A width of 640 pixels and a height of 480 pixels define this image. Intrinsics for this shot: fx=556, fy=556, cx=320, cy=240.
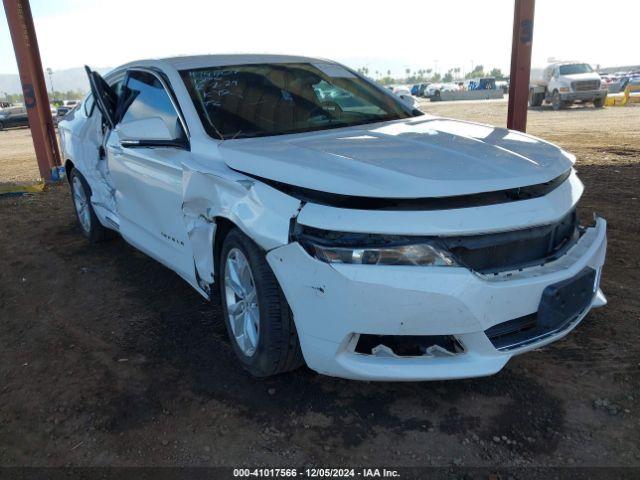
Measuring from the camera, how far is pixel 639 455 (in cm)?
216

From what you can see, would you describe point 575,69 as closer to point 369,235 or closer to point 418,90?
point 369,235

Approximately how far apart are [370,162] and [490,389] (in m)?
1.22

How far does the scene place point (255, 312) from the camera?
2.69m

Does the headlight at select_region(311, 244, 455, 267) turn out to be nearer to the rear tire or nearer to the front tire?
the front tire

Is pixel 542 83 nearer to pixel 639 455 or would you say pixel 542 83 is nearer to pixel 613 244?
pixel 613 244

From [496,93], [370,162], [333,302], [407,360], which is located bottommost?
[496,93]

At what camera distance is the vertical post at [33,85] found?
9641mm

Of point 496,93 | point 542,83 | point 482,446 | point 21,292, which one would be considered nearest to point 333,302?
point 482,446

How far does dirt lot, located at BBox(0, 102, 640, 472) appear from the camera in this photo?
7.48ft

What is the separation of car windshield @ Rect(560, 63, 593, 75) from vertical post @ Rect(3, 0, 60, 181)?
21171 millimetres

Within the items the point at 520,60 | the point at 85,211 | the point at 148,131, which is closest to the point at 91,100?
the point at 85,211

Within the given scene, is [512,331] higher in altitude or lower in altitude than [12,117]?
higher

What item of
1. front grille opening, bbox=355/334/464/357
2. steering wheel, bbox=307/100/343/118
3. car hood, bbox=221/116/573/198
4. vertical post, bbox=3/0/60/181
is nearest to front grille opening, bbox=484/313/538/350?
front grille opening, bbox=355/334/464/357

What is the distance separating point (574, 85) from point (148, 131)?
24.1m
